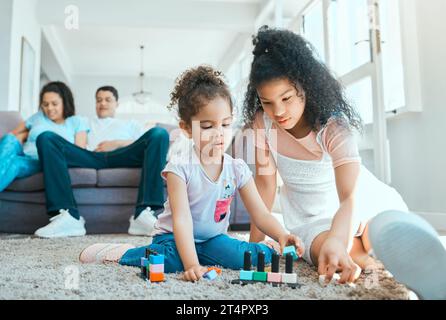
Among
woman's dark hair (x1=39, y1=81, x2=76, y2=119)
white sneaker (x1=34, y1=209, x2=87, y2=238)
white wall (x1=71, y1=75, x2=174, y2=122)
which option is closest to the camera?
white sneaker (x1=34, y1=209, x2=87, y2=238)

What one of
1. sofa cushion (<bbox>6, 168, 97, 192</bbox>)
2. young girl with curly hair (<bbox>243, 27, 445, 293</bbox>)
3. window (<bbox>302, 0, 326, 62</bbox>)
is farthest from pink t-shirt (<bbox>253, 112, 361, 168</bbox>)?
window (<bbox>302, 0, 326, 62</bbox>)

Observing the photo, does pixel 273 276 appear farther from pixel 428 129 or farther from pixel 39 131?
pixel 39 131

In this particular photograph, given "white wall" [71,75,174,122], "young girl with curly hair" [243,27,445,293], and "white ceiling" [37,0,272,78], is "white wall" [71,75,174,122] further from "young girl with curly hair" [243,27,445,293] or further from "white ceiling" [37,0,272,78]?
"young girl with curly hair" [243,27,445,293]

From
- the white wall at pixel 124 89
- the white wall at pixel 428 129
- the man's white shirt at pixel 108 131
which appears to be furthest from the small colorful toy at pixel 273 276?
the white wall at pixel 124 89

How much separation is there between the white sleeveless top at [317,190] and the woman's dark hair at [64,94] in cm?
142

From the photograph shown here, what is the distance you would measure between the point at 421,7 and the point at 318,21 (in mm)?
1621

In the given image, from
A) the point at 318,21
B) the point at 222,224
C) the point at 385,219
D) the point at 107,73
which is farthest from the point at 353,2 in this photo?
the point at 107,73

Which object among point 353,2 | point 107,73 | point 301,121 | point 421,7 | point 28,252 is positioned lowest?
point 28,252

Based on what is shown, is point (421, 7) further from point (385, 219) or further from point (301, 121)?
point (385, 219)

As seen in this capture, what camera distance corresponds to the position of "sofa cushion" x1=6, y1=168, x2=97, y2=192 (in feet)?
6.31

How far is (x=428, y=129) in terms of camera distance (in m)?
2.05

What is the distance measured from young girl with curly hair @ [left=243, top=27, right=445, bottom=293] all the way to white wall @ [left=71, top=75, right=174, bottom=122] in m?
6.68

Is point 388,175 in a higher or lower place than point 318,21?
lower
